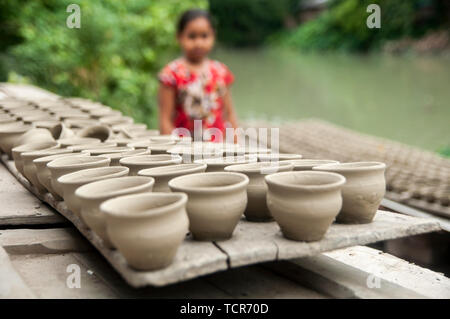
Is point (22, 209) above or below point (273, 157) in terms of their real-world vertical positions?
below

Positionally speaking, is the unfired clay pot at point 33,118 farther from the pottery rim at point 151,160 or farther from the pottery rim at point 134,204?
the pottery rim at point 134,204

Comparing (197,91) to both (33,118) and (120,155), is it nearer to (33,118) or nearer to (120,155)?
(33,118)

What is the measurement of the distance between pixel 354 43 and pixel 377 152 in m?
30.9

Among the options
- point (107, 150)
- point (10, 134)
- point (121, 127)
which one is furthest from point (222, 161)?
point (10, 134)

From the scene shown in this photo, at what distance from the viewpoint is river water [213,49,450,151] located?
13.1 m

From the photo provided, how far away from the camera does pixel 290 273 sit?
2023 mm

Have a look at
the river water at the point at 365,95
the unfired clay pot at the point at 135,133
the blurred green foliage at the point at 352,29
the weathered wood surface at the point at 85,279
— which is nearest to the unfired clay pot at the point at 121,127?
the unfired clay pot at the point at 135,133

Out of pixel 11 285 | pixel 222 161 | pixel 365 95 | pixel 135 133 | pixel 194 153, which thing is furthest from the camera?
pixel 365 95

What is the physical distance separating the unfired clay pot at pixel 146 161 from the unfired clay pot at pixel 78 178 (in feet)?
0.34

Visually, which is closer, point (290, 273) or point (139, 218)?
point (139, 218)

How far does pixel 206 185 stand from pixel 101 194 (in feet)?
1.41

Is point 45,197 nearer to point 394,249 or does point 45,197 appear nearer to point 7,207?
point 7,207

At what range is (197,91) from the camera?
4.27 meters

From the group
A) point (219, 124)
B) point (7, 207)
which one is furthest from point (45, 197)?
point (219, 124)
